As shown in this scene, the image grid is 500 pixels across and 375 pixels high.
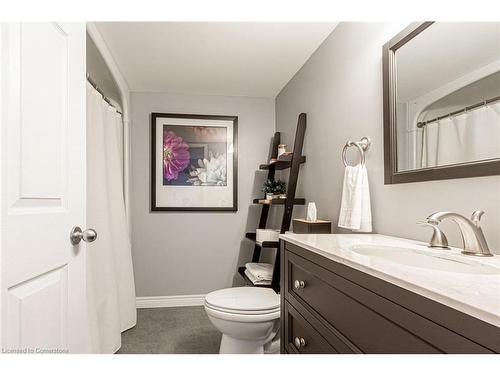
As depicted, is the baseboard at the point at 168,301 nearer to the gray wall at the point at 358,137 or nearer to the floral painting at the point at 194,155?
the floral painting at the point at 194,155

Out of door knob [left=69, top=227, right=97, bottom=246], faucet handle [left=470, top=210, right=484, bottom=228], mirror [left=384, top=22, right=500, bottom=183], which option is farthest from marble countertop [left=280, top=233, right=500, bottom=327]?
door knob [left=69, top=227, right=97, bottom=246]

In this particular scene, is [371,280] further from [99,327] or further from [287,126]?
[287,126]

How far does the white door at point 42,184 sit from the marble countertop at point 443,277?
0.85m

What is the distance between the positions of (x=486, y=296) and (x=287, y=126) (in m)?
2.53

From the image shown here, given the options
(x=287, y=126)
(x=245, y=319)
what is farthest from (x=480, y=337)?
(x=287, y=126)

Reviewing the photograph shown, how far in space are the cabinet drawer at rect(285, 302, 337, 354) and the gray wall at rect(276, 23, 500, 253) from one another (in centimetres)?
57

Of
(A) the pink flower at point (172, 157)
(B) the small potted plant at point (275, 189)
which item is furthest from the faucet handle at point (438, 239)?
(A) the pink flower at point (172, 157)

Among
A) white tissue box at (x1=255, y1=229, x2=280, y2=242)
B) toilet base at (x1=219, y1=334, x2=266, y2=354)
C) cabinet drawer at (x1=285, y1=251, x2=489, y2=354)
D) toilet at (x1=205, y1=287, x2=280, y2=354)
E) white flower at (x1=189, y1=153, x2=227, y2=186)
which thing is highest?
white flower at (x1=189, y1=153, x2=227, y2=186)

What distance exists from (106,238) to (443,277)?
2116 millimetres

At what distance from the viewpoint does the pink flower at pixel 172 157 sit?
124 inches

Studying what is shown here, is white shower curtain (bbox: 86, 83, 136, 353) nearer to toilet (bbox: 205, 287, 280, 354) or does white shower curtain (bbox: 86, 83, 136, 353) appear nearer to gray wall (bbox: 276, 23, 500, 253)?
toilet (bbox: 205, 287, 280, 354)

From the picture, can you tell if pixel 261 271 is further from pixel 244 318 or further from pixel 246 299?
pixel 244 318

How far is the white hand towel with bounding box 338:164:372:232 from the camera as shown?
5.02 feet

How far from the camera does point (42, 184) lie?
0.95m
